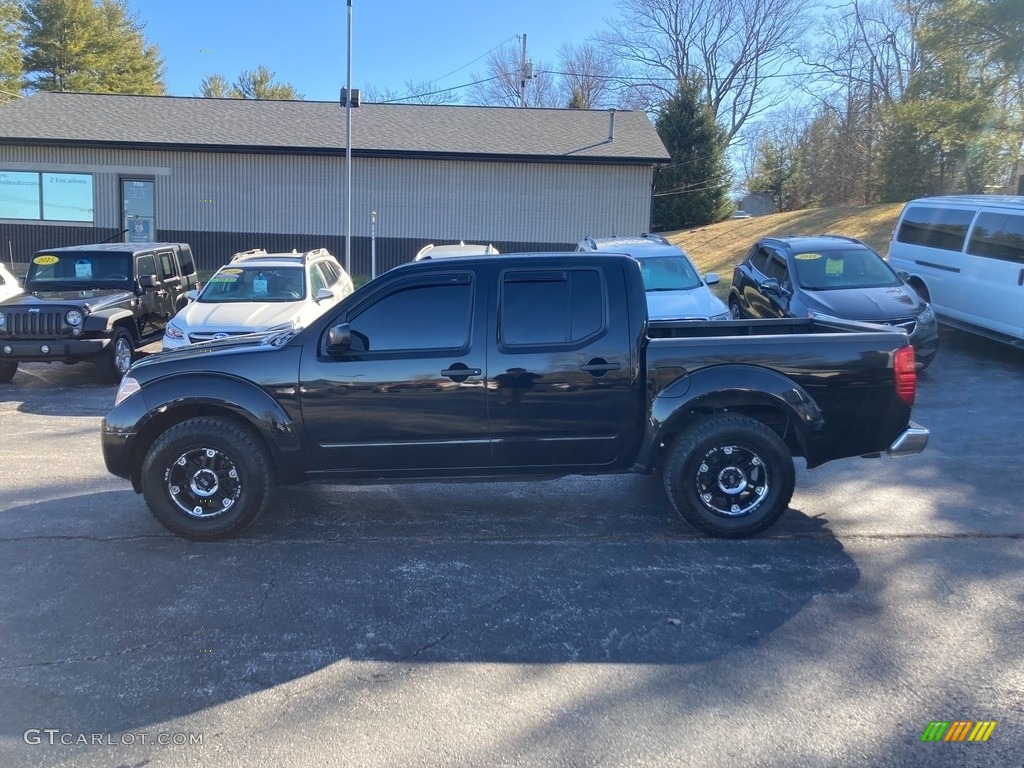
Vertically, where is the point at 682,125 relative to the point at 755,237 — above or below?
above

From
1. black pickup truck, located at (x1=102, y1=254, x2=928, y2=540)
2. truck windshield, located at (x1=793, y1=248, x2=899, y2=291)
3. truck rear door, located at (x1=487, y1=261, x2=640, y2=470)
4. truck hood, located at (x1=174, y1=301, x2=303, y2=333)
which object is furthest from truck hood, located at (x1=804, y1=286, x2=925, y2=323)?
truck hood, located at (x1=174, y1=301, x2=303, y2=333)

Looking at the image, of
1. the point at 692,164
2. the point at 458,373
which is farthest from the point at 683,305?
the point at 692,164

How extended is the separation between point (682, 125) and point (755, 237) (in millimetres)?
7835

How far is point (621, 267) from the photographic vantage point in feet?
19.3

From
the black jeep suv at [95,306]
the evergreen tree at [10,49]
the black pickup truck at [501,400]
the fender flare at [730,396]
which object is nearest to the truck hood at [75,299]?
the black jeep suv at [95,306]

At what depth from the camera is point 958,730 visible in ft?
12.0

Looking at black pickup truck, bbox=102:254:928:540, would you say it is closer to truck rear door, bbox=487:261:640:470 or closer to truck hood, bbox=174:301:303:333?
truck rear door, bbox=487:261:640:470

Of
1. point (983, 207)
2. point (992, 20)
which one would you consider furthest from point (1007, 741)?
point (992, 20)

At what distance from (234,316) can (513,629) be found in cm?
769

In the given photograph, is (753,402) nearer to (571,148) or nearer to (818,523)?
(818,523)

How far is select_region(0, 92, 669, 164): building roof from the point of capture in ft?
78.2

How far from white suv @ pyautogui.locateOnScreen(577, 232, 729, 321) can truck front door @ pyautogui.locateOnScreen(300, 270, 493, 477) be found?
5.75 metres

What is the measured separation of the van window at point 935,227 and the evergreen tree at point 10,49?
36.4 meters

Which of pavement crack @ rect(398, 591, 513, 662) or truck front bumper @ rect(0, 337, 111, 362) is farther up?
truck front bumper @ rect(0, 337, 111, 362)
